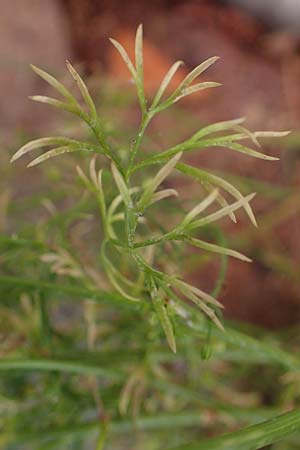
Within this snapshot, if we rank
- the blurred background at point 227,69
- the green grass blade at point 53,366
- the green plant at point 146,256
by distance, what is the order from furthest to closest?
the blurred background at point 227,69, the green grass blade at point 53,366, the green plant at point 146,256

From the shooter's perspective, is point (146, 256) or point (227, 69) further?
point (227, 69)

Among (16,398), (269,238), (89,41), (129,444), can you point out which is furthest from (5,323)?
(89,41)

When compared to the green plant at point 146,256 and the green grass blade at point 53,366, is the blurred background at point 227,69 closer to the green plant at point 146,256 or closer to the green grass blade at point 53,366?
the green plant at point 146,256

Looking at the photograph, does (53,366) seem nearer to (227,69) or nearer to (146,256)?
(146,256)

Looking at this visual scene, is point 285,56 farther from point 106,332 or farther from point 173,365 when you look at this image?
point 106,332

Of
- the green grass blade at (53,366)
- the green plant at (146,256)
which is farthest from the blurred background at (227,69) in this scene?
the green grass blade at (53,366)

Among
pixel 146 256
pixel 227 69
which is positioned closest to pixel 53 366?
pixel 146 256

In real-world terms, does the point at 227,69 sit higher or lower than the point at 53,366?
higher
